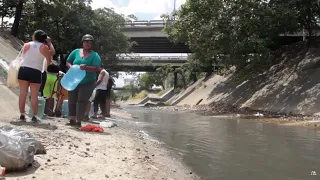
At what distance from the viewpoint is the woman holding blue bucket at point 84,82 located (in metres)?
6.73

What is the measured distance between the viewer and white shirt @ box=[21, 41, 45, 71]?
6.31m

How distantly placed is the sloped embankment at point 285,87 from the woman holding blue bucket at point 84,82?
13.3 metres

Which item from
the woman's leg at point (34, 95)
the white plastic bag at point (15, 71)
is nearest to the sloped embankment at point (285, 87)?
the woman's leg at point (34, 95)

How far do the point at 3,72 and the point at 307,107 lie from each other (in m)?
14.4

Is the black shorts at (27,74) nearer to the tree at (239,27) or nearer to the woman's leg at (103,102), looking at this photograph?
the woman's leg at (103,102)

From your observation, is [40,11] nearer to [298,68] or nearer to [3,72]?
[3,72]

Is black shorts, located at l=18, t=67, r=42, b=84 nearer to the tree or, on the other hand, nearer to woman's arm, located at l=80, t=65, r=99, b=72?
woman's arm, located at l=80, t=65, r=99, b=72

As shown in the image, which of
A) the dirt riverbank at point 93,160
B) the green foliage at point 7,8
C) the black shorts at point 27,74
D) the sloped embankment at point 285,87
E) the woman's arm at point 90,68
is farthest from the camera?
the green foliage at point 7,8

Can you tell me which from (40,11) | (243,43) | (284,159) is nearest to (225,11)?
(243,43)

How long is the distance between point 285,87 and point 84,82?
1702 centimetres

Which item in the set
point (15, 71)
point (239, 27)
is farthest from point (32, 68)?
point (239, 27)

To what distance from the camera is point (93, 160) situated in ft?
13.9

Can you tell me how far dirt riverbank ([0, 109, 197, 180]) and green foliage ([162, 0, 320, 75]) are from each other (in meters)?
15.4

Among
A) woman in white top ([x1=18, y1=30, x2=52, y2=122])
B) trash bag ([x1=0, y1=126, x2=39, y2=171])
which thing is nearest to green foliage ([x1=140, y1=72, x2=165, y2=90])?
woman in white top ([x1=18, y1=30, x2=52, y2=122])
